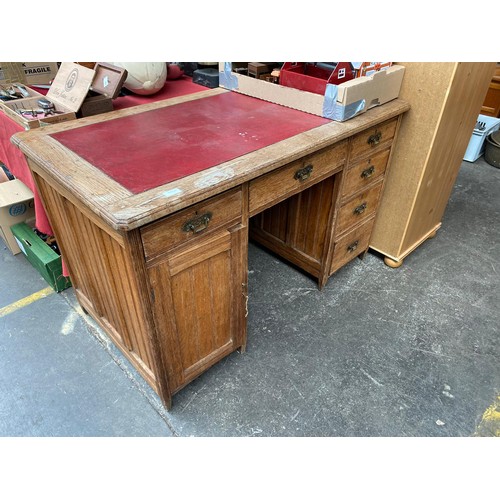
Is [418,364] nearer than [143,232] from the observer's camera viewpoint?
No

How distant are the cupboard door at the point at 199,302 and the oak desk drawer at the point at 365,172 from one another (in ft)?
2.22

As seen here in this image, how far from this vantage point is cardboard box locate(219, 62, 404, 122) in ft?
4.99

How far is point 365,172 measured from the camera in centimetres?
183

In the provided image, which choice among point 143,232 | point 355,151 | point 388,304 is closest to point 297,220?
point 355,151

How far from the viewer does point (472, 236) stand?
8.36ft

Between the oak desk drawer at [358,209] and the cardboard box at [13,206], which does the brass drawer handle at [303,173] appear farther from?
the cardboard box at [13,206]

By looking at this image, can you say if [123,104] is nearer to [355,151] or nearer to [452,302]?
[355,151]

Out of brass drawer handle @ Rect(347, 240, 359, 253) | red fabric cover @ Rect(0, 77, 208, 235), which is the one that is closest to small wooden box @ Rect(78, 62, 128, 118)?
red fabric cover @ Rect(0, 77, 208, 235)

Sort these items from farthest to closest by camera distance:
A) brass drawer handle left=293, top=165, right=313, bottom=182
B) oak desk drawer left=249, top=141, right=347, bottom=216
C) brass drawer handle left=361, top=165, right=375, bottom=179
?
brass drawer handle left=361, top=165, right=375, bottom=179 → brass drawer handle left=293, top=165, right=313, bottom=182 → oak desk drawer left=249, top=141, right=347, bottom=216

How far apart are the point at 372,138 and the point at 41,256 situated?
1690mm

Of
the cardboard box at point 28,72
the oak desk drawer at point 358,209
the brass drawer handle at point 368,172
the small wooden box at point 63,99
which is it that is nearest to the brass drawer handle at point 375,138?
the brass drawer handle at point 368,172

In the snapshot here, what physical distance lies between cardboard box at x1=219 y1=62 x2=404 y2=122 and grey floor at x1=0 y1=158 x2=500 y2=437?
3.05 feet

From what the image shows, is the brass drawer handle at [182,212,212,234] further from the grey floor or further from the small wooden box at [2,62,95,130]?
the small wooden box at [2,62,95,130]

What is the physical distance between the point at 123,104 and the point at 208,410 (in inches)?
57.2
